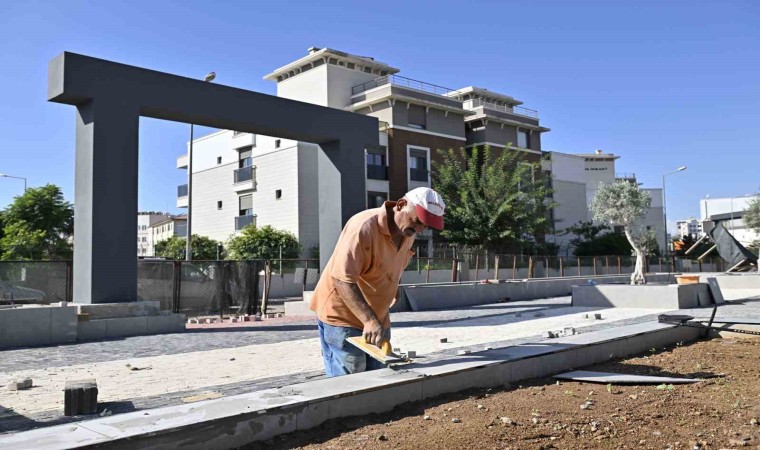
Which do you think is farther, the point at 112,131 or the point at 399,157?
the point at 399,157

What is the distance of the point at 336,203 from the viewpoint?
15984mm

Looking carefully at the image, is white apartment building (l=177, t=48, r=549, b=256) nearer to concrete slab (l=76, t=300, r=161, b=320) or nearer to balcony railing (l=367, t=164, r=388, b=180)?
→ balcony railing (l=367, t=164, r=388, b=180)

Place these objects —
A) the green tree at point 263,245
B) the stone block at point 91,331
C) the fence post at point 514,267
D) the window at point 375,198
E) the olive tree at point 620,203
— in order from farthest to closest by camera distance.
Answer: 1. the window at point 375,198
2. the green tree at point 263,245
3. the fence post at point 514,267
4. the olive tree at point 620,203
5. the stone block at point 91,331

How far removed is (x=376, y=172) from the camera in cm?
3681

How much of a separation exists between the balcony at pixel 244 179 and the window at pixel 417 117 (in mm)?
10744

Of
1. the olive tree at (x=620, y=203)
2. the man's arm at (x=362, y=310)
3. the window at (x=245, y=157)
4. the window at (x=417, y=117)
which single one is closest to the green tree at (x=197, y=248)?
the window at (x=245, y=157)

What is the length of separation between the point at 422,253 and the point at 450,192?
6.99 m

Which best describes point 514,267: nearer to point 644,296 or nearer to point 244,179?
point 644,296

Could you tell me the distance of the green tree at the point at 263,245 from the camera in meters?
33.5

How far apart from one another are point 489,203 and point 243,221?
15962 mm

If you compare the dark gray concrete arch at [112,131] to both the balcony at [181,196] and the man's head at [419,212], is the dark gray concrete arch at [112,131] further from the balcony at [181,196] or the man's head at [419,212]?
the balcony at [181,196]

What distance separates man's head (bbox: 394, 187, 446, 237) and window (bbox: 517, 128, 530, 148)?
4190 cm

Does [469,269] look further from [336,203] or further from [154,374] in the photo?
[154,374]

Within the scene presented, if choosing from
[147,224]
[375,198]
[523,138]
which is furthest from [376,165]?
[147,224]
